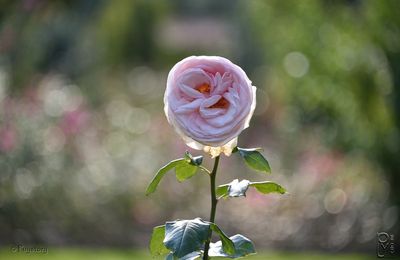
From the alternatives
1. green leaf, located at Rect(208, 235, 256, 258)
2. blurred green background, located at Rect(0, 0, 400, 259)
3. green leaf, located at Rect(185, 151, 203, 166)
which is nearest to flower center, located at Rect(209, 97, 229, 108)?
green leaf, located at Rect(185, 151, 203, 166)

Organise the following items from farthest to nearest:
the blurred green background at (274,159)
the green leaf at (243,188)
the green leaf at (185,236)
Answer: the blurred green background at (274,159) < the green leaf at (243,188) < the green leaf at (185,236)

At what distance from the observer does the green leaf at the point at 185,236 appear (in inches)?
60.0

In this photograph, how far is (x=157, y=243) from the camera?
169 cm

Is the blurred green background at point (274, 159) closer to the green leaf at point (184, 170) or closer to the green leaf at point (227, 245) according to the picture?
the green leaf at point (184, 170)

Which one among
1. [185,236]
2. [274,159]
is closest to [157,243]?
[185,236]

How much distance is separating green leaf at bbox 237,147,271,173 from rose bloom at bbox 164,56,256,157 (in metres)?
0.09

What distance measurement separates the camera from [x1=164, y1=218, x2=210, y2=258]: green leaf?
1.52 metres

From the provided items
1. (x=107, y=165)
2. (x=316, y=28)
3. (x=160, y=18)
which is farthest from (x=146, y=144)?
(x=160, y=18)

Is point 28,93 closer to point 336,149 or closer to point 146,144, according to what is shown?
point 146,144

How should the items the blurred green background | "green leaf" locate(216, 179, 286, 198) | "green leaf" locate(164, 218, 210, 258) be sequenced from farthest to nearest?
the blurred green background < "green leaf" locate(216, 179, 286, 198) < "green leaf" locate(164, 218, 210, 258)

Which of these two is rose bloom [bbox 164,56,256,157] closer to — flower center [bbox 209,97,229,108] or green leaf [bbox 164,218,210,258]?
flower center [bbox 209,97,229,108]

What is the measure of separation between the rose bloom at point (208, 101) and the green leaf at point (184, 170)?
0.40 feet

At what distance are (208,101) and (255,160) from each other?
0.66 ft

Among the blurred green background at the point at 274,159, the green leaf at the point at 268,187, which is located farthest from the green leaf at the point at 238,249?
the blurred green background at the point at 274,159
